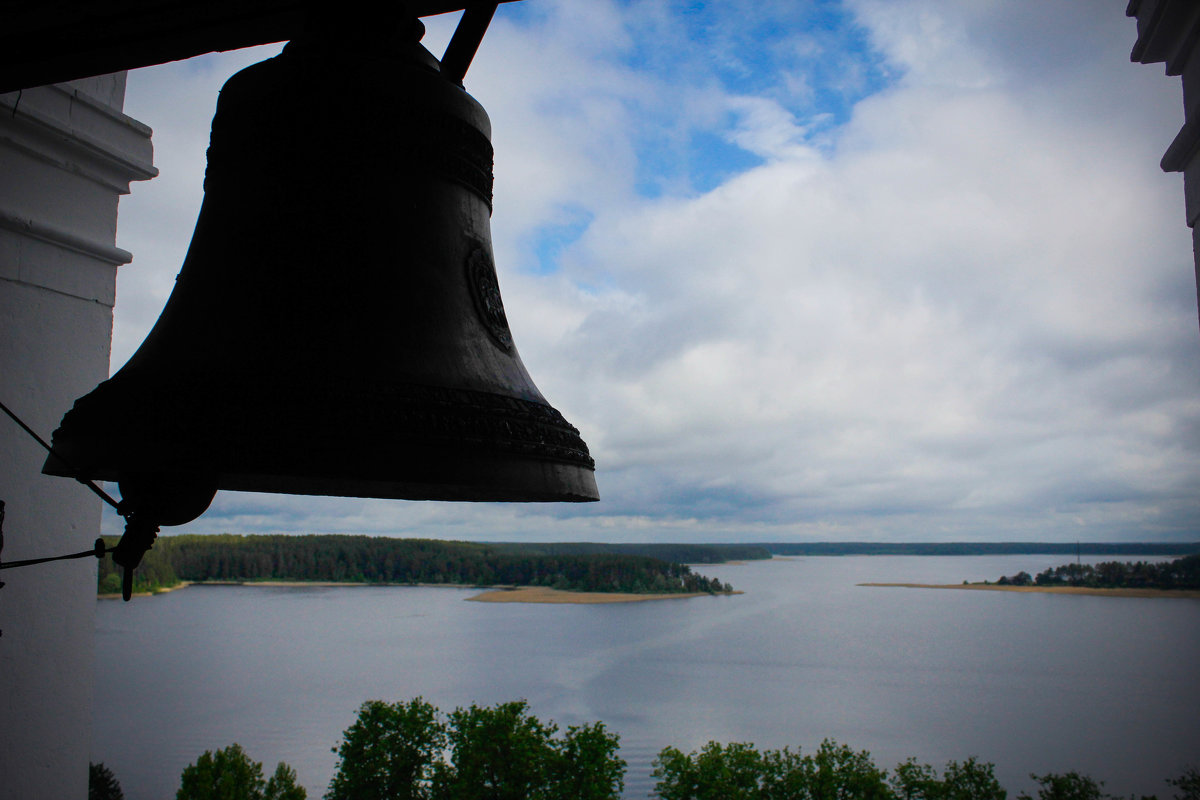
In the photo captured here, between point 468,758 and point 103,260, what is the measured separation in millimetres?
10293

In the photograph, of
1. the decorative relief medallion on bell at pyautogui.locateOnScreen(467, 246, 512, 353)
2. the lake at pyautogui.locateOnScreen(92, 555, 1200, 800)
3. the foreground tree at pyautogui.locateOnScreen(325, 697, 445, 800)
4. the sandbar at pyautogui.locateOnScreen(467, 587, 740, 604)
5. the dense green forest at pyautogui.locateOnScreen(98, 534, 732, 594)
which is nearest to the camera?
the decorative relief medallion on bell at pyautogui.locateOnScreen(467, 246, 512, 353)

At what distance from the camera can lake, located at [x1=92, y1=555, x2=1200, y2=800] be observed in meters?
22.3

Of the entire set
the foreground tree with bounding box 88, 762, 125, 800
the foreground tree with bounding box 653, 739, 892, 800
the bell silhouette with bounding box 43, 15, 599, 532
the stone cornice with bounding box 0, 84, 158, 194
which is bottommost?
the foreground tree with bounding box 88, 762, 125, 800

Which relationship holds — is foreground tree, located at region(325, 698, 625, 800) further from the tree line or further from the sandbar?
the sandbar

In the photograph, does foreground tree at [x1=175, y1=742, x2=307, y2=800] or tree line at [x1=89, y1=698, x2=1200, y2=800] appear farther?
tree line at [x1=89, y1=698, x2=1200, y2=800]

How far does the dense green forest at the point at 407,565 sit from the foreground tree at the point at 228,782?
18.4 m

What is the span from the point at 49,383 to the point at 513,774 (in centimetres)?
1018

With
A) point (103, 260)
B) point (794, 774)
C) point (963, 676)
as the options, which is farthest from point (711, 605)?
point (103, 260)

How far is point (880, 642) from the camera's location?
39219mm

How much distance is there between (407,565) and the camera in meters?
45.6

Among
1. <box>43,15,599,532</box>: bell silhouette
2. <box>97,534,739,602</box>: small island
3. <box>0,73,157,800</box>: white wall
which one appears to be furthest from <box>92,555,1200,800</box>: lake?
<box>43,15,599,532</box>: bell silhouette

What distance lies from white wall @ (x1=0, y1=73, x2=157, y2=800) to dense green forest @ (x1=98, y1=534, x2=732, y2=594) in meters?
28.3

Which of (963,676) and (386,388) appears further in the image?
(963,676)

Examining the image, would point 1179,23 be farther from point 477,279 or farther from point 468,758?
point 468,758
